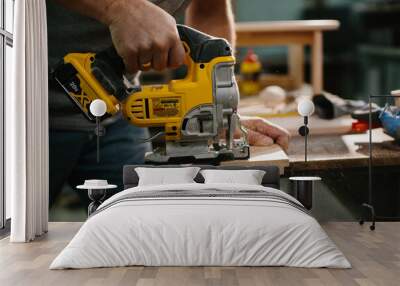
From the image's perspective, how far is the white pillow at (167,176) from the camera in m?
3.92

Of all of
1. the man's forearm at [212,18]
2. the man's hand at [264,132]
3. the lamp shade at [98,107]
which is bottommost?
the man's hand at [264,132]

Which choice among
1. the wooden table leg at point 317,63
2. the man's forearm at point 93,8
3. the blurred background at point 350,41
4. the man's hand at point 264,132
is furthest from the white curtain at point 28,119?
the wooden table leg at point 317,63

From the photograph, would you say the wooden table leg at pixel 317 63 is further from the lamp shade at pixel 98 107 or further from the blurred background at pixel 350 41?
the lamp shade at pixel 98 107

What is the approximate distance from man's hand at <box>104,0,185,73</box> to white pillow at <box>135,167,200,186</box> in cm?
54

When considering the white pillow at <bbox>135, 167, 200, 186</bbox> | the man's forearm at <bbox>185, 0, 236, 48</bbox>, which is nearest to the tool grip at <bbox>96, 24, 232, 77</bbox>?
the man's forearm at <bbox>185, 0, 236, 48</bbox>

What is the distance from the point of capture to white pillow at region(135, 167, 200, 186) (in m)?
3.92

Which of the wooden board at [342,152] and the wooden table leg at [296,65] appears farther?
the wooden table leg at [296,65]

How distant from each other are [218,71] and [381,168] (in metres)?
1.16

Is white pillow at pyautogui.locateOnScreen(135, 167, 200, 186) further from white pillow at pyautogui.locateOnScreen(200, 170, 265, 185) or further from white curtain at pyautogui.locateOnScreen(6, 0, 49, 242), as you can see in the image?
Answer: white curtain at pyautogui.locateOnScreen(6, 0, 49, 242)

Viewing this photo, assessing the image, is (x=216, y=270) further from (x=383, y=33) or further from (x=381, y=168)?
(x=383, y=33)

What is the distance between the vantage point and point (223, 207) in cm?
309

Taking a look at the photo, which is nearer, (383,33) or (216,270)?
(216,270)

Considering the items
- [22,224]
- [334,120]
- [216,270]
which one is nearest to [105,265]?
[216,270]

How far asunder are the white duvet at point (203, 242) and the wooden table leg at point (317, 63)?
180 cm
